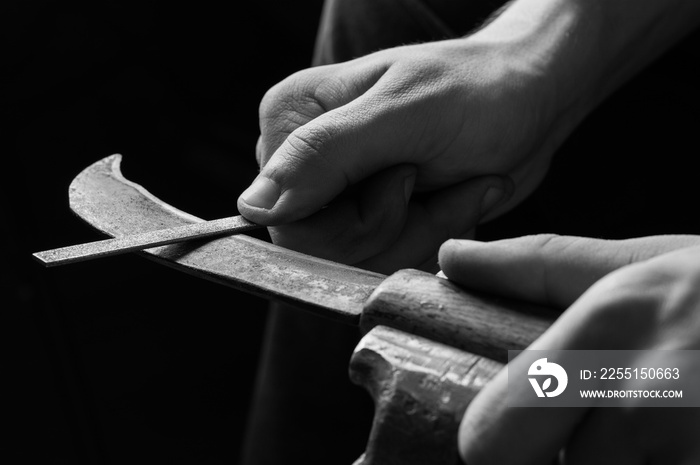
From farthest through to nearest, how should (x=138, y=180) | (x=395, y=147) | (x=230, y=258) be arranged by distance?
(x=138, y=180) → (x=395, y=147) → (x=230, y=258)

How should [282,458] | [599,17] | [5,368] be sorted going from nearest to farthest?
[599,17]
[282,458]
[5,368]

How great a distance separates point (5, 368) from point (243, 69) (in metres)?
0.89

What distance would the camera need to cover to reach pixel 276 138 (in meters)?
0.88

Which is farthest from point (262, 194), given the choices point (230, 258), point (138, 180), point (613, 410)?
point (138, 180)

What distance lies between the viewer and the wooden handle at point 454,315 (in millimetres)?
517

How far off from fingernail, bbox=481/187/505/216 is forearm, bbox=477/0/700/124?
14 centimetres

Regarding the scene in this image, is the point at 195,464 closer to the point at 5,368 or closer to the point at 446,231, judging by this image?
the point at 5,368

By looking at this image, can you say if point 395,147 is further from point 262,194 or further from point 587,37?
point 587,37

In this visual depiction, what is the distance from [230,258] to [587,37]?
572 millimetres

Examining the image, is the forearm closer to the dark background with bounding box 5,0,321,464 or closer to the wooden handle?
the wooden handle

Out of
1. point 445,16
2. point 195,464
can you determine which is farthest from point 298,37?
point 195,464

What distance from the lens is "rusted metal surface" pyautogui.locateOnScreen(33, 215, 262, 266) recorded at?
2.19ft

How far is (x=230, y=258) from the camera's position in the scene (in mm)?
681

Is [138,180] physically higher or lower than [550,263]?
lower
